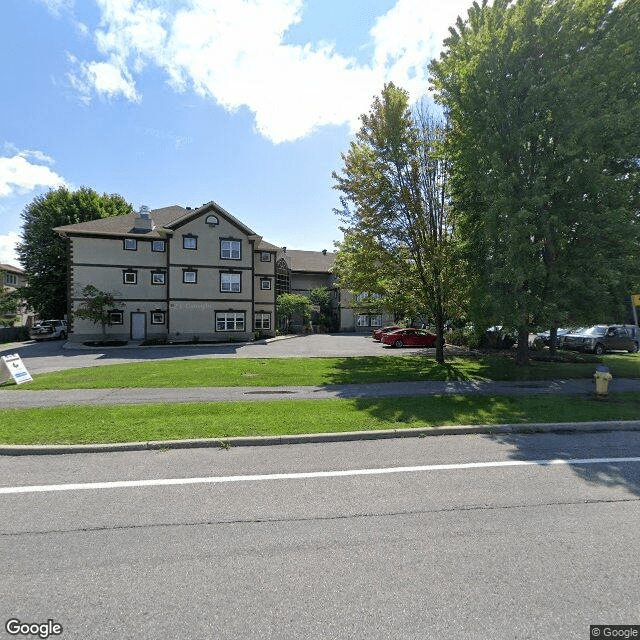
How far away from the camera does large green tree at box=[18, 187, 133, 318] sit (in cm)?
3559

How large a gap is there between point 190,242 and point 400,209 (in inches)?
748

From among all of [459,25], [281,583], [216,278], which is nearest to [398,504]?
[281,583]

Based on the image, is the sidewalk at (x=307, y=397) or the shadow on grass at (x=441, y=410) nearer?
the sidewalk at (x=307, y=397)

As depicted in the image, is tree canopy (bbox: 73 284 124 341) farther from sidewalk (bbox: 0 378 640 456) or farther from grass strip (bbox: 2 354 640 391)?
sidewalk (bbox: 0 378 640 456)

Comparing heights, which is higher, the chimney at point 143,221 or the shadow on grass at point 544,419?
the chimney at point 143,221

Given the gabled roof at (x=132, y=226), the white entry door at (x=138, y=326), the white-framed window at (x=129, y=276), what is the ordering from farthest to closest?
the white entry door at (x=138, y=326) → the white-framed window at (x=129, y=276) → the gabled roof at (x=132, y=226)

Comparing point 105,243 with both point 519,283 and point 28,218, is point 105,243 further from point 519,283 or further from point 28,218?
point 519,283

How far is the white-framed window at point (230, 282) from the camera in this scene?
102ft

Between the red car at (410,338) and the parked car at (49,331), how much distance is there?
1201 inches

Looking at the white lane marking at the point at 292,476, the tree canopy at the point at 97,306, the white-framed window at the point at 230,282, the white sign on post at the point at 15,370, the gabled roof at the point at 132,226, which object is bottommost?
the white lane marking at the point at 292,476

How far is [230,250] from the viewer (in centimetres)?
3109

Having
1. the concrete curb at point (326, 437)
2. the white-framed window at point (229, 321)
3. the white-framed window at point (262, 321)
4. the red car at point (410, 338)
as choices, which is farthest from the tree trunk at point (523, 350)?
the white-framed window at point (262, 321)

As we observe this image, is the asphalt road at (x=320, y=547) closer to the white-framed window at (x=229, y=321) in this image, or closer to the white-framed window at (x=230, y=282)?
the white-framed window at (x=229, y=321)

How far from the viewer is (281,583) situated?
3.10 metres
